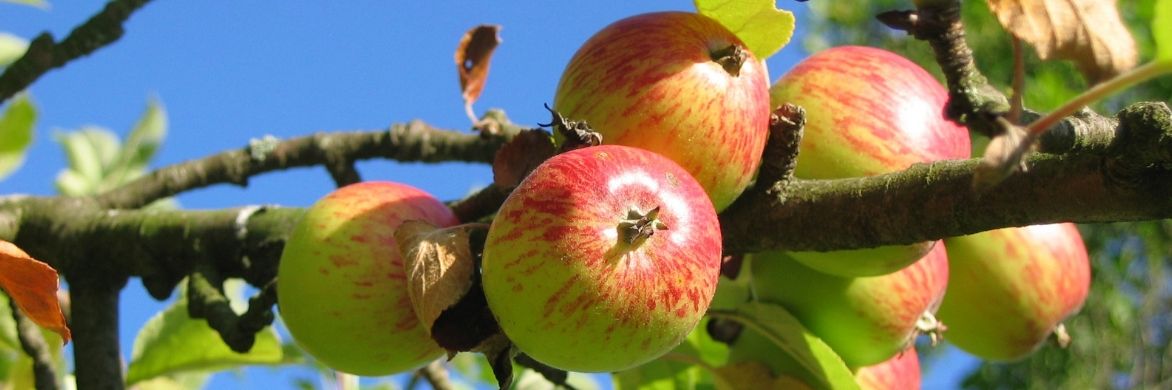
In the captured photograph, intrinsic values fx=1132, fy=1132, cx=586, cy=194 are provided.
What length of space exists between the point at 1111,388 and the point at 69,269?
27.8ft

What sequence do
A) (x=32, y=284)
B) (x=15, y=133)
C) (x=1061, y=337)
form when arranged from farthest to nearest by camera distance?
(x=15, y=133) < (x=1061, y=337) < (x=32, y=284)

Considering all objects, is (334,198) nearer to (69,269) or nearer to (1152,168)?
(69,269)

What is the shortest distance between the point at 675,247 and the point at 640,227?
0.04 m

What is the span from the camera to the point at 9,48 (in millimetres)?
2262

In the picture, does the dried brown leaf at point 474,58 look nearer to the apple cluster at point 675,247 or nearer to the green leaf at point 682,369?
the apple cluster at point 675,247

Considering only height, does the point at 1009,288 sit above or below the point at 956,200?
below

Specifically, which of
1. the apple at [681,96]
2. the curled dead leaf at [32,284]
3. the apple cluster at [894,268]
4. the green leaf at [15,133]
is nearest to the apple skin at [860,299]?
the apple cluster at [894,268]

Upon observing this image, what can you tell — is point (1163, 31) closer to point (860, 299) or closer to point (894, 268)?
point (894, 268)

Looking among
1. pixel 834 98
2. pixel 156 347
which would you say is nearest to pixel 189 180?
pixel 156 347

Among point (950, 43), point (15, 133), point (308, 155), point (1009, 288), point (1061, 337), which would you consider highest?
point (950, 43)

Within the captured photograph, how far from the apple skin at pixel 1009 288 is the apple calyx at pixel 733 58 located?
60cm

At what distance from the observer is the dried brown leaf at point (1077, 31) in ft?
2.28

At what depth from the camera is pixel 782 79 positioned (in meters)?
1.48

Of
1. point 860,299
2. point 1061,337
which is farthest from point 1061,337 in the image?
point 860,299
